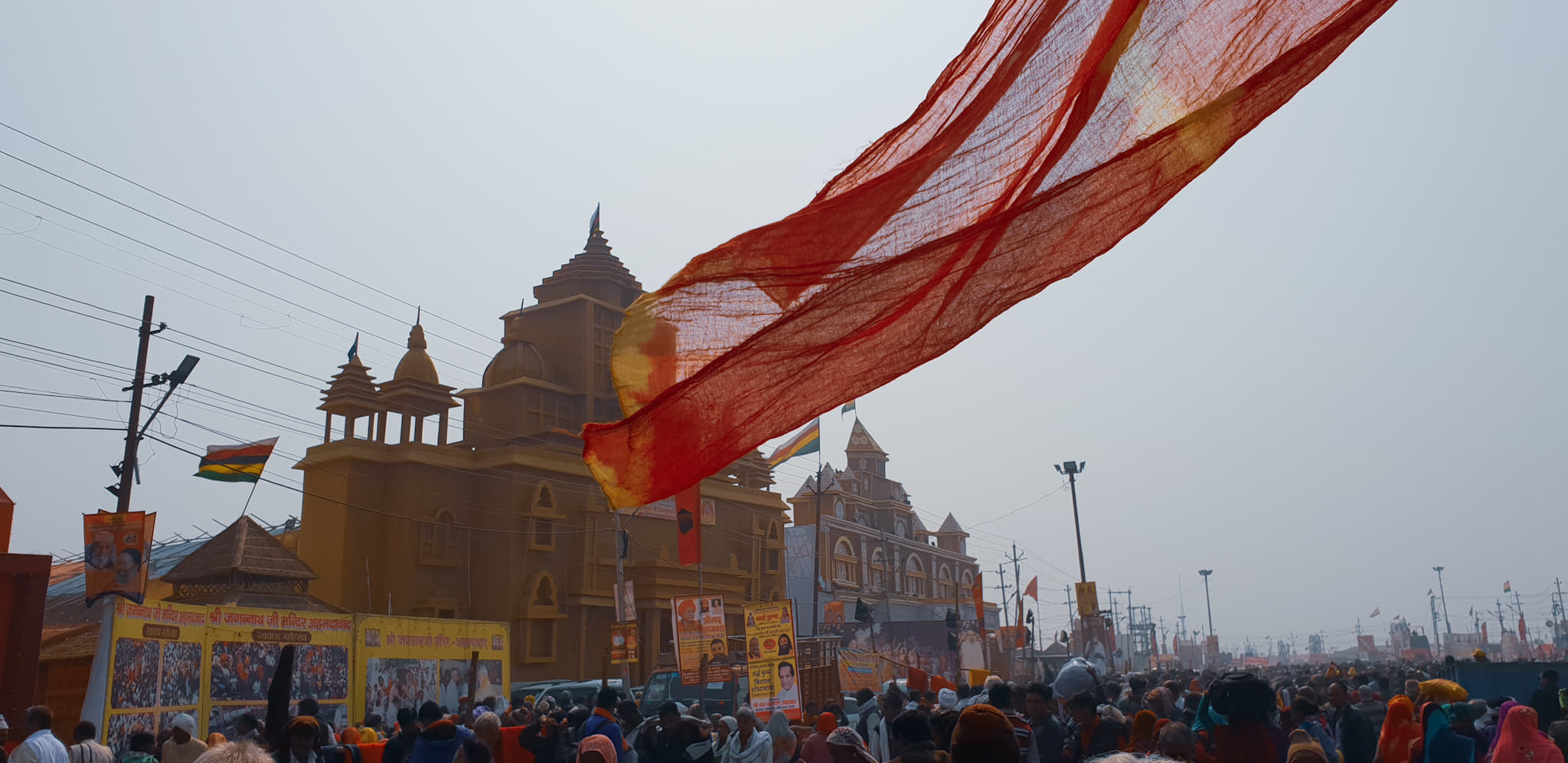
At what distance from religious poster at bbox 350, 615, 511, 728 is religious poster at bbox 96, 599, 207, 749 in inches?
117

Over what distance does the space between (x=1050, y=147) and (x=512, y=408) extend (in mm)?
35273

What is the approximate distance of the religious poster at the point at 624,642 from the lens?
24.9 m

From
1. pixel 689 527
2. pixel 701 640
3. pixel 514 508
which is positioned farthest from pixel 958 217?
pixel 514 508

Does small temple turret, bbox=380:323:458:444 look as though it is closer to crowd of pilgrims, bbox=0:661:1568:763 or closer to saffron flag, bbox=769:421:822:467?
saffron flag, bbox=769:421:822:467

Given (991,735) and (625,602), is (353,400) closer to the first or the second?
(625,602)

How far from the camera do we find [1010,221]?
2852 mm

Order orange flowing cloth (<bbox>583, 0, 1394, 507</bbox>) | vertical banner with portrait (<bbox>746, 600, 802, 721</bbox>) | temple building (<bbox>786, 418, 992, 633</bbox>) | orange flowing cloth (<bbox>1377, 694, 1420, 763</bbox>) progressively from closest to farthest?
1. orange flowing cloth (<bbox>583, 0, 1394, 507</bbox>)
2. orange flowing cloth (<bbox>1377, 694, 1420, 763</bbox>)
3. vertical banner with portrait (<bbox>746, 600, 802, 721</bbox>)
4. temple building (<bbox>786, 418, 992, 633</bbox>)

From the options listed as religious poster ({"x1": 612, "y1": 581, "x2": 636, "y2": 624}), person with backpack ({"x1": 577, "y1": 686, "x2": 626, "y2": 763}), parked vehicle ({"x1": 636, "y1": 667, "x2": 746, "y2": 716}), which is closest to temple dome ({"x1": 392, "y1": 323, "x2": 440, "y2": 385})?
religious poster ({"x1": 612, "y1": 581, "x2": 636, "y2": 624})

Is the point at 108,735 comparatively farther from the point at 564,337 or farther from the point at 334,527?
the point at 564,337

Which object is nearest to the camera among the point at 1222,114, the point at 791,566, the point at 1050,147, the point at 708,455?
the point at 1222,114

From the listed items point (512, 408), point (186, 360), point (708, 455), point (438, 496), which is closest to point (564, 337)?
point (512, 408)

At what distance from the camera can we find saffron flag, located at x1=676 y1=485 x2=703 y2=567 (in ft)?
71.7

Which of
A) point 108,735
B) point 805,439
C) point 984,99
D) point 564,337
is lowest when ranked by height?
point 108,735

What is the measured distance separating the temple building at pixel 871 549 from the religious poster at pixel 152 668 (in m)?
37.9
